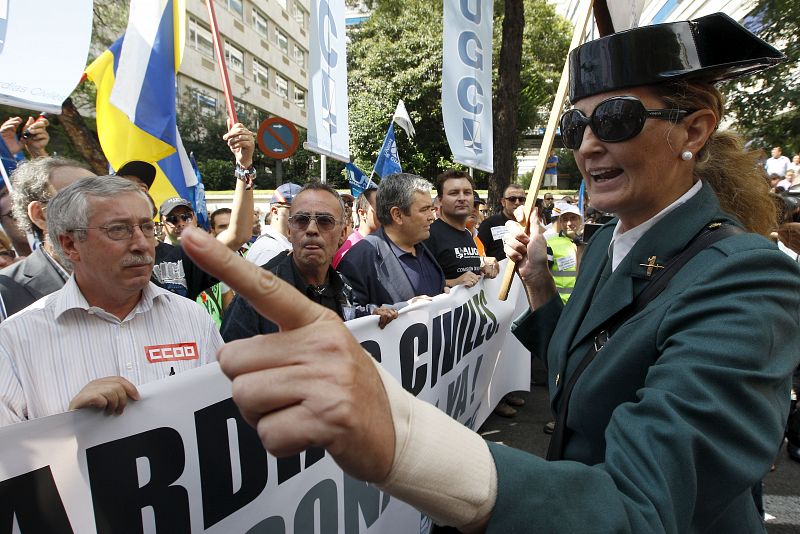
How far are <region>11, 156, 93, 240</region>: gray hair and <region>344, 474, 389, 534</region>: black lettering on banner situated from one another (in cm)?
201

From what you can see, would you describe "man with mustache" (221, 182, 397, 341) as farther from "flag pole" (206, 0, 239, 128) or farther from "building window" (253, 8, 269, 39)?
"building window" (253, 8, 269, 39)

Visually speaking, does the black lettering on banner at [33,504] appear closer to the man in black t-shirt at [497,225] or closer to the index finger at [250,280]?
the index finger at [250,280]

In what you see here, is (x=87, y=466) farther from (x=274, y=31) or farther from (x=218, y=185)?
(x=274, y=31)

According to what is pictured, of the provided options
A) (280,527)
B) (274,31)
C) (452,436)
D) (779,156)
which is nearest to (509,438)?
(280,527)

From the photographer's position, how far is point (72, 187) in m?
2.00

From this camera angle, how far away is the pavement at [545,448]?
3.19 m

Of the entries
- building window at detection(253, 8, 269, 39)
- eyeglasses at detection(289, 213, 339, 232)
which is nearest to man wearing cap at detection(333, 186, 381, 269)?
eyeglasses at detection(289, 213, 339, 232)

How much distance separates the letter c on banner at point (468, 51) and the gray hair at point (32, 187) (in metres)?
4.14

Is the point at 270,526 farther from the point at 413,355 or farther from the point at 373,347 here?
the point at 413,355

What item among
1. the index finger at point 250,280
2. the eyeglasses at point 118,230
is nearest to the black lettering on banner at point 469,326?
the eyeglasses at point 118,230

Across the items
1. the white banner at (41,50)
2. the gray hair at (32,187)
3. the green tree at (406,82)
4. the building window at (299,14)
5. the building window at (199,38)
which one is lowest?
the gray hair at (32,187)

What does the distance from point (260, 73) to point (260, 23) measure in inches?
150

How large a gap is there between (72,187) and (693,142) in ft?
6.86

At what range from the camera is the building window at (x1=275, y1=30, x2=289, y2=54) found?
45.8 metres
